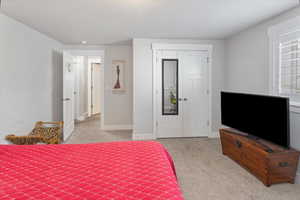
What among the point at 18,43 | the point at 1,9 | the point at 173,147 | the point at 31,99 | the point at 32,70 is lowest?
the point at 173,147

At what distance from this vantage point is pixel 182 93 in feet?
15.8

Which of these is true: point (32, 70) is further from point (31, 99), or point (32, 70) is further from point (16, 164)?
point (16, 164)

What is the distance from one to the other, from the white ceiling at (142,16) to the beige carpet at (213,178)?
2.37 metres

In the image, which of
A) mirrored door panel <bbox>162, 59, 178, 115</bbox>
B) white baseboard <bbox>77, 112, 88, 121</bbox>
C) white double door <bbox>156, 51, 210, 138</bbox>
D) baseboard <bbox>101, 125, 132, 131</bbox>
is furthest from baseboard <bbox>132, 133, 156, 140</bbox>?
white baseboard <bbox>77, 112, 88, 121</bbox>

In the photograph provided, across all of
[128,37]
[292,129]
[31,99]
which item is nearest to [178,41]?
[128,37]

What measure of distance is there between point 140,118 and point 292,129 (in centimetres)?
296

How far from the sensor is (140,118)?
4.74 m

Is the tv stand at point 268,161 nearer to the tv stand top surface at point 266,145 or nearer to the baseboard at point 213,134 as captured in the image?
the tv stand top surface at point 266,145

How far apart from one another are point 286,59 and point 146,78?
2.75 m

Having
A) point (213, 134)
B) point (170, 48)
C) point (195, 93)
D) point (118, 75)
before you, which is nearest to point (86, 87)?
point (118, 75)

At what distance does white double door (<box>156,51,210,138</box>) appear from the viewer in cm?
476

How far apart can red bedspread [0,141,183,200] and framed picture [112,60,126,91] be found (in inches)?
144

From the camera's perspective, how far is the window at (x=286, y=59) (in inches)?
107

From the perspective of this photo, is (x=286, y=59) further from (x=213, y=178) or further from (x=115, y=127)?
(x=115, y=127)
